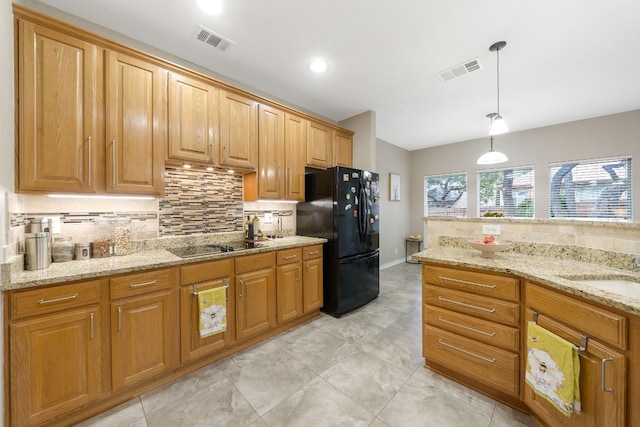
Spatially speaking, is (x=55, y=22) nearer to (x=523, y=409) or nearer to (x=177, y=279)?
(x=177, y=279)

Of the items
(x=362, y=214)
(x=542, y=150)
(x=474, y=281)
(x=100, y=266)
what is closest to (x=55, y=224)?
(x=100, y=266)

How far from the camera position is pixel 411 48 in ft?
7.36

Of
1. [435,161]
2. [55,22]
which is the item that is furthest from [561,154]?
[55,22]

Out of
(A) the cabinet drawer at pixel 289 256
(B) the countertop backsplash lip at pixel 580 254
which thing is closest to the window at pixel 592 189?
(B) the countertop backsplash lip at pixel 580 254

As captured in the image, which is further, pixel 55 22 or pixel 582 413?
pixel 55 22

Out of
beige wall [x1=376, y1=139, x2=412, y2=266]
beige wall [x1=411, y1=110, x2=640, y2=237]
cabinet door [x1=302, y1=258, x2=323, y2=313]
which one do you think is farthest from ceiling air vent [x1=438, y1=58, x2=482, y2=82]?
beige wall [x1=411, y1=110, x2=640, y2=237]

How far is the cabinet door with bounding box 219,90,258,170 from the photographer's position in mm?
2383

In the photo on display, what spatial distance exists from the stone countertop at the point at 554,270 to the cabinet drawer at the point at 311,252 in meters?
1.19

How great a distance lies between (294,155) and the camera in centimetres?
301

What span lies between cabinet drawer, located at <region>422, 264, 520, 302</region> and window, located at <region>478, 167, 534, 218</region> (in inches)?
127

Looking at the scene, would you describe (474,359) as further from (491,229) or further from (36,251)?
(36,251)

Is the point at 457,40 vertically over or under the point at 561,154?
over

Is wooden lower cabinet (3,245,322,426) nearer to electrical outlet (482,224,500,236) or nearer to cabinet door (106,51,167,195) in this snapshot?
cabinet door (106,51,167,195)

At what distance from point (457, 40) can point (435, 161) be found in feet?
13.0
